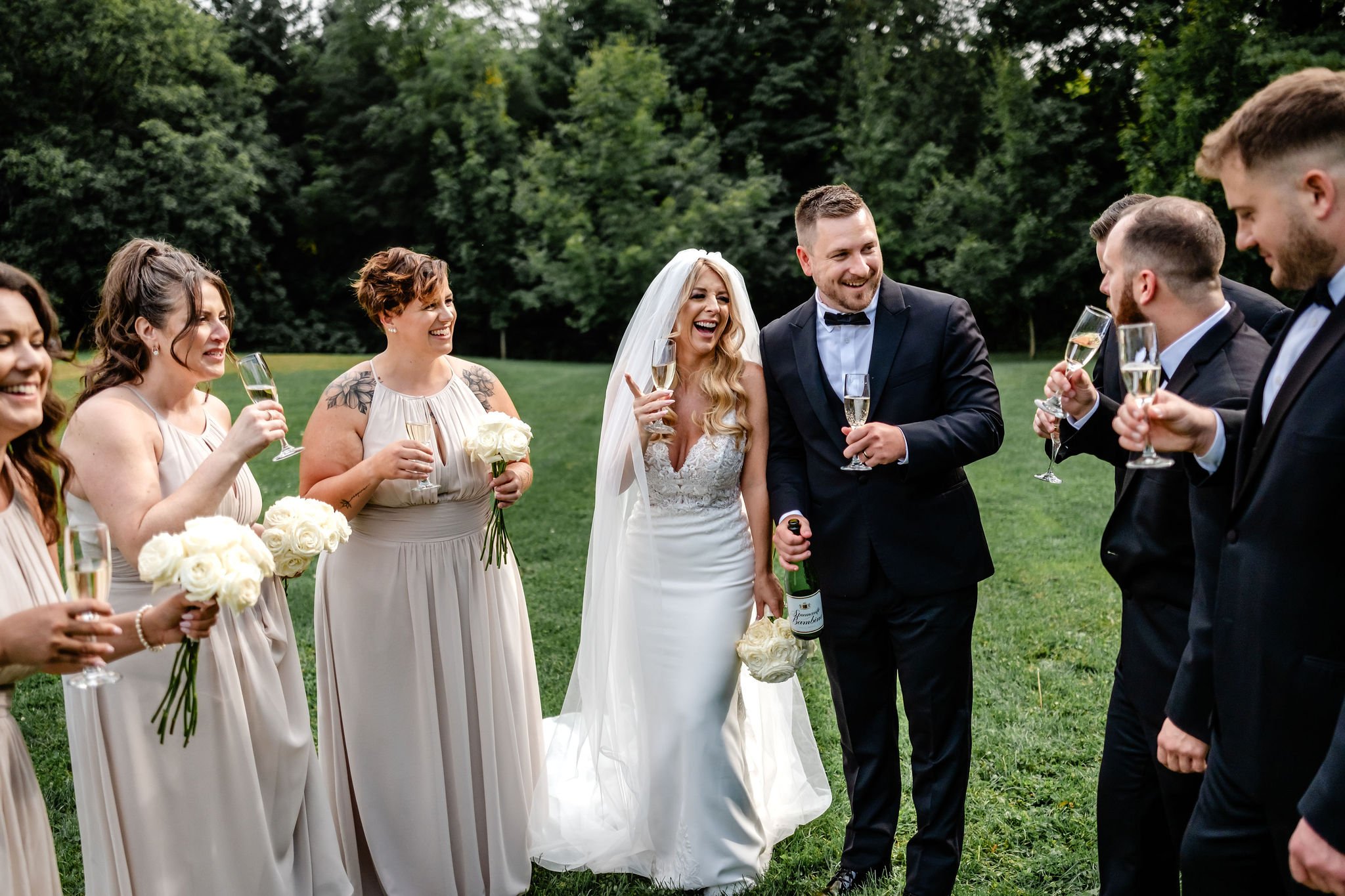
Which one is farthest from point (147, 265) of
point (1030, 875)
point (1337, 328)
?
point (1030, 875)

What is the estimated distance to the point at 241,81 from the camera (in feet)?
128

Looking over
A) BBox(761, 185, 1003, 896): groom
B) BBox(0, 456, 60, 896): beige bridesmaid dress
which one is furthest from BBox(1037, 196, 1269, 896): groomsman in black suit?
BBox(0, 456, 60, 896): beige bridesmaid dress

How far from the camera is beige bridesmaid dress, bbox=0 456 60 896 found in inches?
106

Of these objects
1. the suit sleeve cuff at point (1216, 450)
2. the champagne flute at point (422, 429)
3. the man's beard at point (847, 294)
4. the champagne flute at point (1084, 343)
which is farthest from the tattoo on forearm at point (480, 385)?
the suit sleeve cuff at point (1216, 450)

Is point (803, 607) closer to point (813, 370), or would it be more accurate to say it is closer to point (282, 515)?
point (813, 370)

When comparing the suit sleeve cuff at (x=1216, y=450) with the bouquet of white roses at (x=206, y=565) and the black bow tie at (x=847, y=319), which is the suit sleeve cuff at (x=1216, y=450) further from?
the bouquet of white roses at (x=206, y=565)

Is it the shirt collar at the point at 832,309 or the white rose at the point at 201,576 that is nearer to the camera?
the white rose at the point at 201,576

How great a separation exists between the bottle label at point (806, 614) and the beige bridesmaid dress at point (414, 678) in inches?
53.6

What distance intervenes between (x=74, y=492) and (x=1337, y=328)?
375 cm

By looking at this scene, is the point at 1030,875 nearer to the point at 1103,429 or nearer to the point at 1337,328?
the point at 1103,429

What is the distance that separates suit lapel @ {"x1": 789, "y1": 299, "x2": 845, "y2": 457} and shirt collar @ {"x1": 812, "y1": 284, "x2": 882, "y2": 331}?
0.09ft

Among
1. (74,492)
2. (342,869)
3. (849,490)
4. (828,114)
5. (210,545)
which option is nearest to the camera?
(210,545)

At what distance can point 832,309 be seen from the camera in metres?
4.29

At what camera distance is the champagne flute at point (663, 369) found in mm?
4449
